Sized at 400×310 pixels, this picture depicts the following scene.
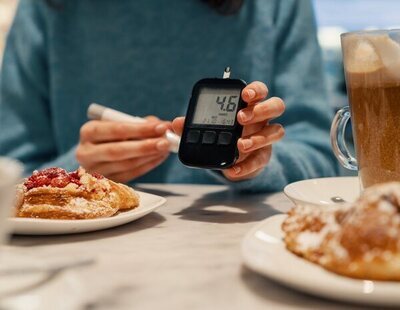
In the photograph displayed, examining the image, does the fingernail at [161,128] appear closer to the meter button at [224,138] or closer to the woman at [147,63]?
the meter button at [224,138]

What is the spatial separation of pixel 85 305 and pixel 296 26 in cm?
119

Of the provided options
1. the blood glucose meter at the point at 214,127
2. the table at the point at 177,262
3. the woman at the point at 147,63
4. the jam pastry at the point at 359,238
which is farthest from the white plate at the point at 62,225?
the woman at the point at 147,63

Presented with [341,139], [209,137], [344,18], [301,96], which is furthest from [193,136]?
[344,18]

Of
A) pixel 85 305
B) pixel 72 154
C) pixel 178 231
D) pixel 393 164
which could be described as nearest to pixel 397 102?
pixel 393 164

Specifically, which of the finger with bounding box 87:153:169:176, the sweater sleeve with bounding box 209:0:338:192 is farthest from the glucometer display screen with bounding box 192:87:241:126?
the sweater sleeve with bounding box 209:0:338:192

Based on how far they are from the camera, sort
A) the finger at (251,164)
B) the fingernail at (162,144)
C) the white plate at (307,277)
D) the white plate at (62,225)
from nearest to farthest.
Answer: the white plate at (307,277) → the white plate at (62,225) → the finger at (251,164) → the fingernail at (162,144)

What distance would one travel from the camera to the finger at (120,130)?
1.11m

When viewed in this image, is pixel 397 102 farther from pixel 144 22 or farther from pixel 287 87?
pixel 144 22

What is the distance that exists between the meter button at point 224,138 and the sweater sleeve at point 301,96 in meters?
0.40

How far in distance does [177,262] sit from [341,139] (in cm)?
43

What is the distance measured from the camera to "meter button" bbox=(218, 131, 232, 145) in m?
0.86

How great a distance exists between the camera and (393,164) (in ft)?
2.65

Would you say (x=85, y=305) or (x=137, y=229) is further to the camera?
(x=137, y=229)

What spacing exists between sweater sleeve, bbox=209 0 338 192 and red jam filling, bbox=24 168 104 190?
54 centimetres
